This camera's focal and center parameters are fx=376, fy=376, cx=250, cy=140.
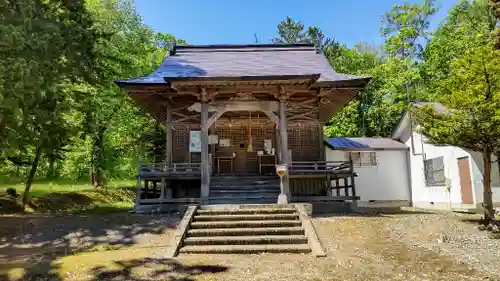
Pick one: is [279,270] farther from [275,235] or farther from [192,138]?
[192,138]

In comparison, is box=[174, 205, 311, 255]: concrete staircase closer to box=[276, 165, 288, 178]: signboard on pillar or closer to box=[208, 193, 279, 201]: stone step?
box=[276, 165, 288, 178]: signboard on pillar

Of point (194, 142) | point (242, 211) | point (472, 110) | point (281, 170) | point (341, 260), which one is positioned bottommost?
point (341, 260)

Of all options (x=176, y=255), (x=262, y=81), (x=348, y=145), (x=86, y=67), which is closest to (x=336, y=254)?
(x=176, y=255)

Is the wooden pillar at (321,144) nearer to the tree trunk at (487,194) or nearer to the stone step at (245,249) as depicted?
the tree trunk at (487,194)

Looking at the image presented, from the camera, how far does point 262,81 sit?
12945mm

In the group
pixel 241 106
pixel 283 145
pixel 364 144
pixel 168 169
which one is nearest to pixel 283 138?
pixel 283 145

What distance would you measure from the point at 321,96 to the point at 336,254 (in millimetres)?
8743

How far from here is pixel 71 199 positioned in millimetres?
20234

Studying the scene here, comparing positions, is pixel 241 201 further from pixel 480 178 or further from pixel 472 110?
pixel 480 178

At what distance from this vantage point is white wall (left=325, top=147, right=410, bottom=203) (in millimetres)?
A: 21078

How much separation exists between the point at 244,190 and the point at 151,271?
24.3 feet

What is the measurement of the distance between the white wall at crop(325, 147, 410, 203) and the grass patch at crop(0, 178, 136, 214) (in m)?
12.6

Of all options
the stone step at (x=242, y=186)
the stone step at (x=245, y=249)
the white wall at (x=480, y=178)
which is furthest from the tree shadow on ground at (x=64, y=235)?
the white wall at (x=480, y=178)

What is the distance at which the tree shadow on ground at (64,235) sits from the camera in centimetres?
809
